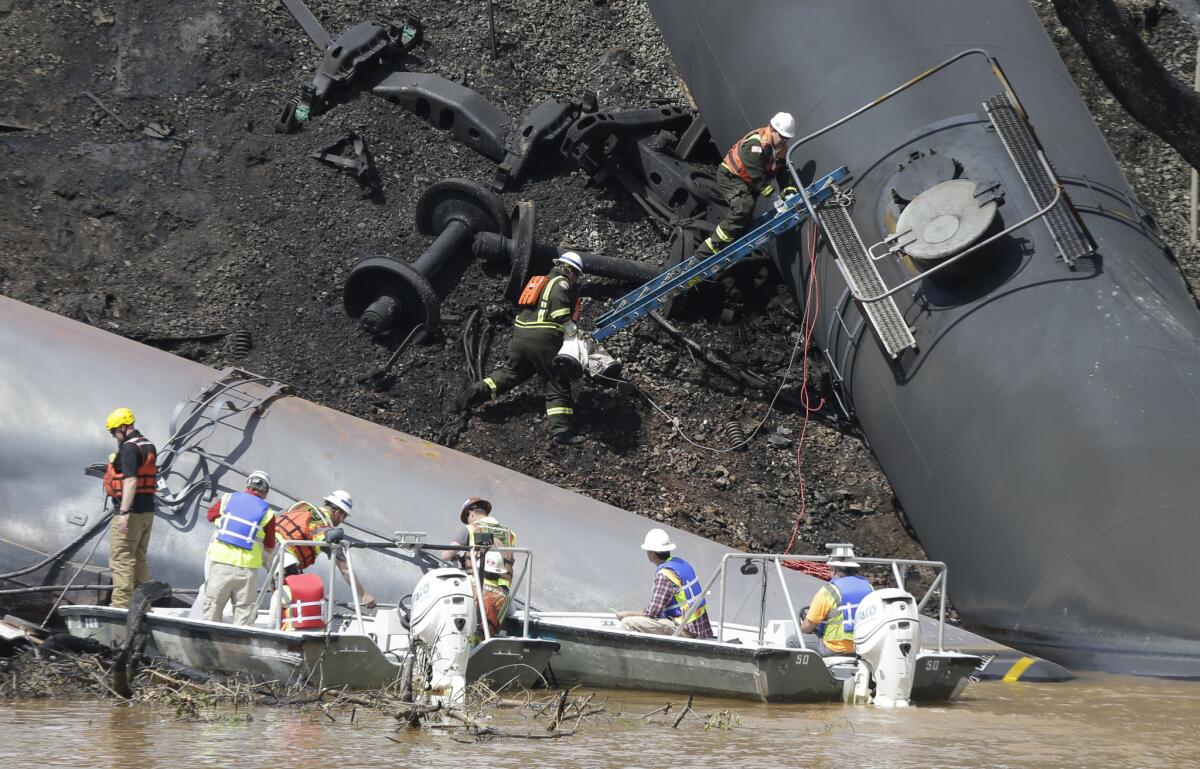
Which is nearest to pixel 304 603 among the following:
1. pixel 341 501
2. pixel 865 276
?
pixel 341 501

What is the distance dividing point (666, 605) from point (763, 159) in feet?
14.8

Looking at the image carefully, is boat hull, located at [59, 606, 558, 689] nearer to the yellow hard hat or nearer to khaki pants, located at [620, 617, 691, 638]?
khaki pants, located at [620, 617, 691, 638]

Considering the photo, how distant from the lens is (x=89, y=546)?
9055 mm

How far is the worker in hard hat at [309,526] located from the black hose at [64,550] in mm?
1405

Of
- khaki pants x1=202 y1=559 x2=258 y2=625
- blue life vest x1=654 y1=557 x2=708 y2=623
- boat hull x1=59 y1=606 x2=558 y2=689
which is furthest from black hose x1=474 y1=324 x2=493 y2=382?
boat hull x1=59 y1=606 x2=558 y2=689

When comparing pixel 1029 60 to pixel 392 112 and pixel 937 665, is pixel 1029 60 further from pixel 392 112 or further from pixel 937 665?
pixel 392 112

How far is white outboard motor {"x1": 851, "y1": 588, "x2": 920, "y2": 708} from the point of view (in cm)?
747

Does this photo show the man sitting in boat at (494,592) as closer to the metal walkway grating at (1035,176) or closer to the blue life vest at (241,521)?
the blue life vest at (241,521)

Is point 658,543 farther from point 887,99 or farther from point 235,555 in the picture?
point 887,99

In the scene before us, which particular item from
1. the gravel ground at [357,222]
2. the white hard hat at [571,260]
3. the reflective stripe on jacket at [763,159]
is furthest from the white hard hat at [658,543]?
the reflective stripe on jacket at [763,159]

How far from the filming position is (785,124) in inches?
428

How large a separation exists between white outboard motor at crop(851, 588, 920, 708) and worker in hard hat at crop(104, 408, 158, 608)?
461 centimetres

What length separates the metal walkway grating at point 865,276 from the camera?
9.48 metres

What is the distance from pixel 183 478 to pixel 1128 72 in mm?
7452
